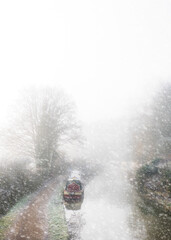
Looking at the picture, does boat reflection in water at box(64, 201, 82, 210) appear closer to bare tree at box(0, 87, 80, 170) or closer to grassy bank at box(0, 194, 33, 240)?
grassy bank at box(0, 194, 33, 240)

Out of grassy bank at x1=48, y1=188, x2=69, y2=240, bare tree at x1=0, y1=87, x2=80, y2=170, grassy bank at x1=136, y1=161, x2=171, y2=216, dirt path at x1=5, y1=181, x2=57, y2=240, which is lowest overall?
grassy bank at x1=136, y1=161, x2=171, y2=216

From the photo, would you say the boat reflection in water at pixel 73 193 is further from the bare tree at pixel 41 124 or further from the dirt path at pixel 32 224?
the bare tree at pixel 41 124

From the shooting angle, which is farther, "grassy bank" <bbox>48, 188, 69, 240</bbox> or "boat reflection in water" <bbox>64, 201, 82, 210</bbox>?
"boat reflection in water" <bbox>64, 201, 82, 210</bbox>

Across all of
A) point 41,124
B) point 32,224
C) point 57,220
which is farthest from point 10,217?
point 41,124

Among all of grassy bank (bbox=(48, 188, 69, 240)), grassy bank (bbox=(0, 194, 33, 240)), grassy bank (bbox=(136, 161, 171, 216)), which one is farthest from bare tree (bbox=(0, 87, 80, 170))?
grassy bank (bbox=(136, 161, 171, 216))

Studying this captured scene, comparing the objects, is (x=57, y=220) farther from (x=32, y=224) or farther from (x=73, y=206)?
(x=73, y=206)

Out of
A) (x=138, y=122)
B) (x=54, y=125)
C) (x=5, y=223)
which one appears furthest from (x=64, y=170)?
(x=138, y=122)

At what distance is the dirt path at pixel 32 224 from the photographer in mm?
7990

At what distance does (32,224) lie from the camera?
9.12 m

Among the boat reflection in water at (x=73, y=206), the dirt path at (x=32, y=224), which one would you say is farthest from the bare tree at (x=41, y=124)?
the boat reflection in water at (x=73, y=206)

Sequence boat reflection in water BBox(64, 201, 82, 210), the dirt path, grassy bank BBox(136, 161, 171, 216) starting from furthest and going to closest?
grassy bank BBox(136, 161, 171, 216), boat reflection in water BBox(64, 201, 82, 210), the dirt path

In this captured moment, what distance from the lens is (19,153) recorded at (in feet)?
61.3

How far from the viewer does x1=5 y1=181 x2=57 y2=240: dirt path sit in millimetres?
7990

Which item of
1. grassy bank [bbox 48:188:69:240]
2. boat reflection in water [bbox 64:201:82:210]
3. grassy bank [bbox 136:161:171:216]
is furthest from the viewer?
grassy bank [bbox 136:161:171:216]
